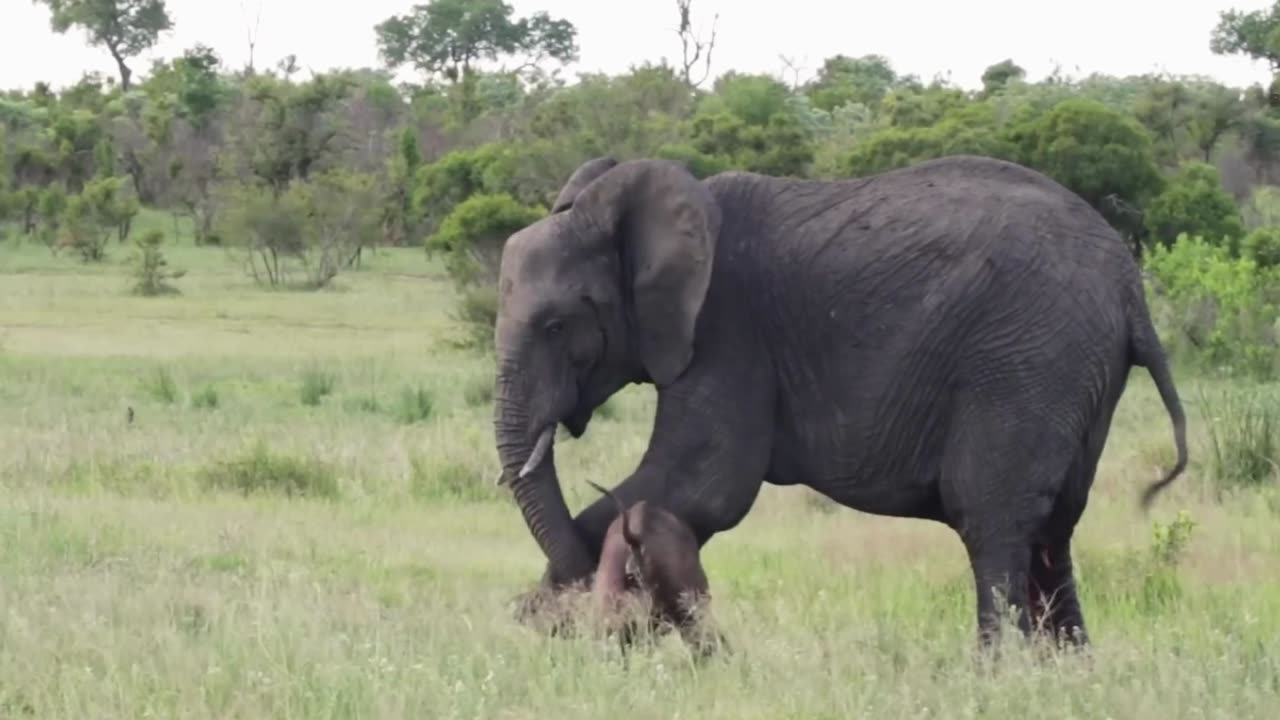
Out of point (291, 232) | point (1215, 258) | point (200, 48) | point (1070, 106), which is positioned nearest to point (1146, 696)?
point (1215, 258)

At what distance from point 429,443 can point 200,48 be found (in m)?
61.7

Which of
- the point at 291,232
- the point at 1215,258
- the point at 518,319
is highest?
the point at 518,319

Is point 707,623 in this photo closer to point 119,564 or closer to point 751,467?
point 751,467

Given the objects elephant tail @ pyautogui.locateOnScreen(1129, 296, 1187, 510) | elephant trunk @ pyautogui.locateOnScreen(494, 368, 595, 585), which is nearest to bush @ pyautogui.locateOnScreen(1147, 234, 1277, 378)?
elephant tail @ pyautogui.locateOnScreen(1129, 296, 1187, 510)

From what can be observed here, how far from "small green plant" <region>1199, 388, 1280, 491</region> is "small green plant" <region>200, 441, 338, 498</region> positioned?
4.62 m

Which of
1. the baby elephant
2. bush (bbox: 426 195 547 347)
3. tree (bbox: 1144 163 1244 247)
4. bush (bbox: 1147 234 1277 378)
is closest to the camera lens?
the baby elephant

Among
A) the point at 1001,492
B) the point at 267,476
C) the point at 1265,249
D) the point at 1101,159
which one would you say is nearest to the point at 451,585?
the point at 1001,492

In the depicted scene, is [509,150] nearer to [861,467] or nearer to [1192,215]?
[1192,215]

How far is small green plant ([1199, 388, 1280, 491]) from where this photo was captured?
1047 centimetres

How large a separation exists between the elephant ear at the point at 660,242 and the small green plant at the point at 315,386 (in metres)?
9.74

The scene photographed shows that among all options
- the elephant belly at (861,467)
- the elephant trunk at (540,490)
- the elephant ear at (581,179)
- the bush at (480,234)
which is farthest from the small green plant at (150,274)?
the elephant belly at (861,467)

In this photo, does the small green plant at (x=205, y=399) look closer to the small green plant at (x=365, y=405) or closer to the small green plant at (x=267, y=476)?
the small green plant at (x=365, y=405)

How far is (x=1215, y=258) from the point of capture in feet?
61.1

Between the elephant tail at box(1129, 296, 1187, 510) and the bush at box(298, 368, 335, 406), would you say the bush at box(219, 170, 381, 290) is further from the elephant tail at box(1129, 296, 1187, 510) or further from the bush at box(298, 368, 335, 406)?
the elephant tail at box(1129, 296, 1187, 510)
